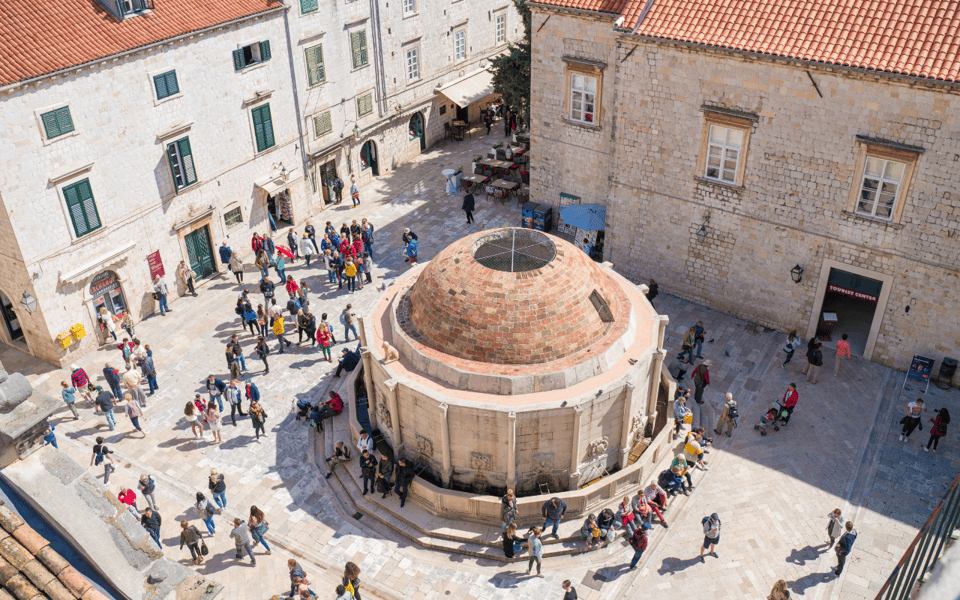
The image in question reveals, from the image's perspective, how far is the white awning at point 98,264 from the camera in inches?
1006

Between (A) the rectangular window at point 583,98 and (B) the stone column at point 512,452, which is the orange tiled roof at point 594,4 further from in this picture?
(B) the stone column at point 512,452

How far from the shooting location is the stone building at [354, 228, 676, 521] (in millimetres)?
19188

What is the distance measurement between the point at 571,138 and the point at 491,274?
12.5 meters

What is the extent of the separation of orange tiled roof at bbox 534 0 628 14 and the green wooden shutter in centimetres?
1460

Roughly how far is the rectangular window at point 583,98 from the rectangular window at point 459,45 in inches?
592

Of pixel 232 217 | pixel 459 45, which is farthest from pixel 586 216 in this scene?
pixel 459 45

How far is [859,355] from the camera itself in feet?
84.6

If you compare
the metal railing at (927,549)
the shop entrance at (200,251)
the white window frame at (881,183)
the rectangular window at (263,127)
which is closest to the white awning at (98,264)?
the shop entrance at (200,251)

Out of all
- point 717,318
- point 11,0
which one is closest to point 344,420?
point 717,318

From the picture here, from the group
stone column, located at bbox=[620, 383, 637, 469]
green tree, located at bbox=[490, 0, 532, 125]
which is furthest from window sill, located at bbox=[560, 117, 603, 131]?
stone column, located at bbox=[620, 383, 637, 469]

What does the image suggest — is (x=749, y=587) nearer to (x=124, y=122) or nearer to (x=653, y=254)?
(x=653, y=254)

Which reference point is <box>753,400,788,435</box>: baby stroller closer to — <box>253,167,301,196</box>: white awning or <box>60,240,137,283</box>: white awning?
<box>253,167,301,196</box>: white awning

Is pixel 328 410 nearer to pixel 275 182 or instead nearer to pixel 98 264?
pixel 98 264

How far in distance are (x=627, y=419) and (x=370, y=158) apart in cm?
2435
